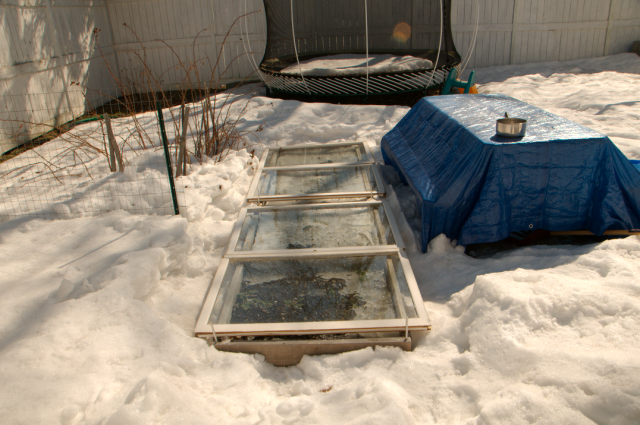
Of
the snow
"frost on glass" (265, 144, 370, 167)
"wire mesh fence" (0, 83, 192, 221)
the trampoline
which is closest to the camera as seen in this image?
"wire mesh fence" (0, 83, 192, 221)

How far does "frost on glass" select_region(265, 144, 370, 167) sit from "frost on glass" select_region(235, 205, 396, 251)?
1000mm

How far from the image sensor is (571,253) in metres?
2.09

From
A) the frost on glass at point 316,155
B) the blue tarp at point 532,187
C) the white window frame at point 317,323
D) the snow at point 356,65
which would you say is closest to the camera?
the white window frame at point 317,323

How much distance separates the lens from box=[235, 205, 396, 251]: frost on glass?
7.48 feet

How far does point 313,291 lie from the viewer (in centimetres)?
190

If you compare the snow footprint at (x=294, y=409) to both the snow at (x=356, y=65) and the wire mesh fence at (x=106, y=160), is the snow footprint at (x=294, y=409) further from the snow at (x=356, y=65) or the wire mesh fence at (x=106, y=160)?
the snow at (x=356, y=65)

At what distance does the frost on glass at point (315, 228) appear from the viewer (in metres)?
2.28

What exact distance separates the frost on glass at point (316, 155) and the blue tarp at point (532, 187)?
1.33 metres

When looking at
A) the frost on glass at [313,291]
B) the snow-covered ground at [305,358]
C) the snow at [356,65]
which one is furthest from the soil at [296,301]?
the snow at [356,65]

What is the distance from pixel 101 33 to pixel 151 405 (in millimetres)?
7736

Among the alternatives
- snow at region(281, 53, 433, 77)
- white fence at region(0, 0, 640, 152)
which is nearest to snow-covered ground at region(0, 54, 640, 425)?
snow at region(281, 53, 433, 77)

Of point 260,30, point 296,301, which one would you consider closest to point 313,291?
point 296,301

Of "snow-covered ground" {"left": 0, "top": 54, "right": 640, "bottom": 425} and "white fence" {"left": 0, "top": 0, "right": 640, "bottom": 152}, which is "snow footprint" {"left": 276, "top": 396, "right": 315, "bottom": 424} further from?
"white fence" {"left": 0, "top": 0, "right": 640, "bottom": 152}

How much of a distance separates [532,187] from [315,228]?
3.94 ft
